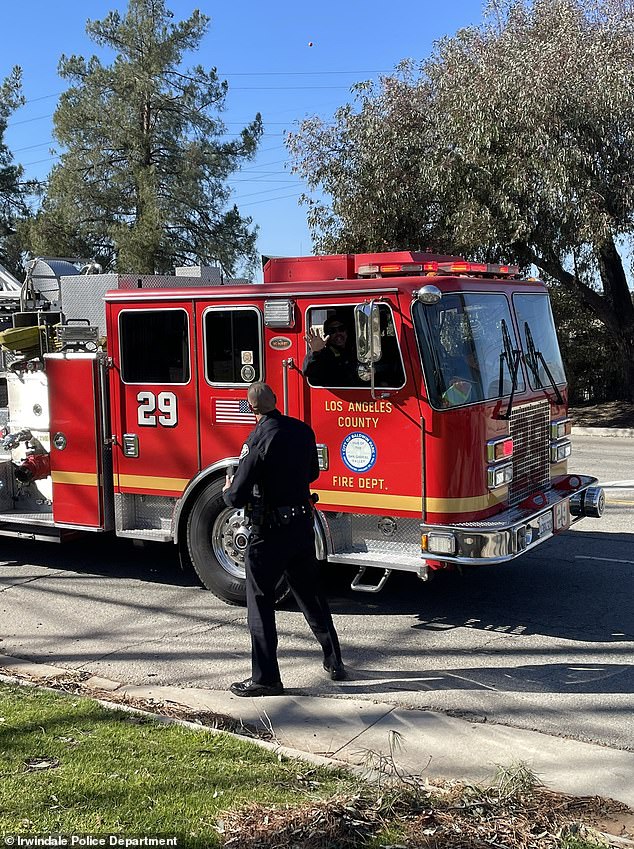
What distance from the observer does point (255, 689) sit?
17.9 feet

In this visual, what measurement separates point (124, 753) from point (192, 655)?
188 centimetres

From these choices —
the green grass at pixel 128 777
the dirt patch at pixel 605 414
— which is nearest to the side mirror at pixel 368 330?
the green grass at pixel 128 777

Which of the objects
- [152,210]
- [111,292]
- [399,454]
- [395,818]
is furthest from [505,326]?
[152,210]

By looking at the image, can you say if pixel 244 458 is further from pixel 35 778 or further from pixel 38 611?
pixel 38 611

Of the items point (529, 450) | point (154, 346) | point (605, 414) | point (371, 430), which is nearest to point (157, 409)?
point (154, 346)

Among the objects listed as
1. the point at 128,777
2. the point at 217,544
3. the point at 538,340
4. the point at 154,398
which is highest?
the point at 538,340

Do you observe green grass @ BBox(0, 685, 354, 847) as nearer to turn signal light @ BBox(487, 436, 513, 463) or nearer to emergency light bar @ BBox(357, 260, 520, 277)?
turn signal light @ BBox(487, 436, 513, 463)

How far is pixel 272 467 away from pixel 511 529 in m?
1.86

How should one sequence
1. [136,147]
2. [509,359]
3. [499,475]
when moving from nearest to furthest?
[499,475]
[509,359]
[136,147]

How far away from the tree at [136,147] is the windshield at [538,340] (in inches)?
989

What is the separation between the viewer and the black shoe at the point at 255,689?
5.45 meters

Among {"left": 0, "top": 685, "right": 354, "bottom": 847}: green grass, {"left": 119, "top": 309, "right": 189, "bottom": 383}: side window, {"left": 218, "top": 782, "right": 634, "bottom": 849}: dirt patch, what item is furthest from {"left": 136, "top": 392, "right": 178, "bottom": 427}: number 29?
{"left": 218, "top": 782, "right": 634, "bottom": 849}: dirt patch

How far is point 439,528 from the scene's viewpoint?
6.32 metres

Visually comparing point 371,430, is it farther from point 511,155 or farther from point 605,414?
point 605,414
